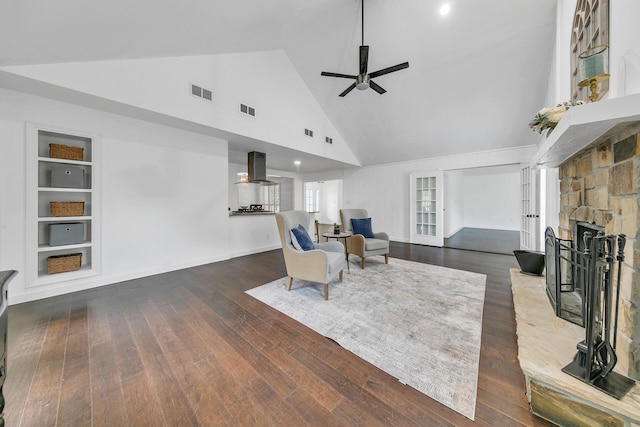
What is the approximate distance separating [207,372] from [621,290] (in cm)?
258

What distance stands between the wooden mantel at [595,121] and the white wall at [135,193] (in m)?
4.52

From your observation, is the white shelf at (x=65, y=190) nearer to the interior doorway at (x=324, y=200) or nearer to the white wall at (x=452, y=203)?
the interior doorway at (x=324, y=200)

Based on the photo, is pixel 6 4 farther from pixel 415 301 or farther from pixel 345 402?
pixel 415 301

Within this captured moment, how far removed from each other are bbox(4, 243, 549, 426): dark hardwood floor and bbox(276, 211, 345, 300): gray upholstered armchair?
32 centimetres

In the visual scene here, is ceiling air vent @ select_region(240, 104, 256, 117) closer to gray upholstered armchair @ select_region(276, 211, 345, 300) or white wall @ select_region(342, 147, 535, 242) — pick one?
gray upholstered armchair @ select_region(276, 211, 345, 300)

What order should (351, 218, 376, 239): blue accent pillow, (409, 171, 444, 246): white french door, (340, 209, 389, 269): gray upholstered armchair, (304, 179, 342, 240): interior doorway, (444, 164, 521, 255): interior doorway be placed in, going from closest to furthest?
(340, 209, 389, 269): gray upholstered armchair < (351, 218, 376, 239): blue accent pillow < (409, 171, 444, 246): white french door < (444, 164, 521, 255): interior doorway < (304, 179, 342, 240): interior doorway

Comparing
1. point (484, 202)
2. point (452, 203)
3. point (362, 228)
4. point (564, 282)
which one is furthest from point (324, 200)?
point (564, 282)

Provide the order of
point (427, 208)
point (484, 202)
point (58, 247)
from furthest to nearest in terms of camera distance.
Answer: point (484, 202) < point (427, 208) < point (58, 247)

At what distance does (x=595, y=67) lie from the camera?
4.46 ft

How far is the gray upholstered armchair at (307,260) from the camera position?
2604 mm

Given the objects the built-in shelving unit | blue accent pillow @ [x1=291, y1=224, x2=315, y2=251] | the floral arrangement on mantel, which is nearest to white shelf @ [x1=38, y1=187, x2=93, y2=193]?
the built-in shelving unit

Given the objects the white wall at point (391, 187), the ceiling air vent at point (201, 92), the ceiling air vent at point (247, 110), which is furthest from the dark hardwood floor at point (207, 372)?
the white wall at point (391, 187)

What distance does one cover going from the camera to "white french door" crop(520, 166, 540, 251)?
4270 mm

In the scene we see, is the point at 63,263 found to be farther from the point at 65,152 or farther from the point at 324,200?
the point at 324,200
